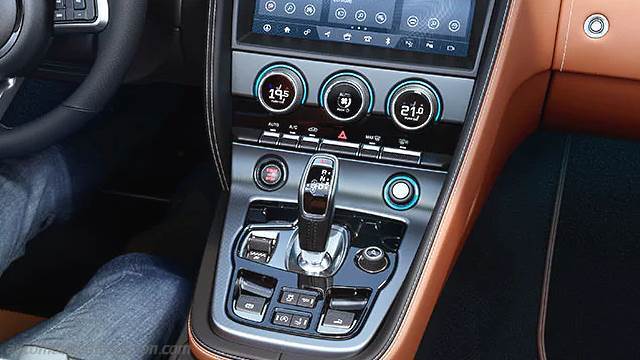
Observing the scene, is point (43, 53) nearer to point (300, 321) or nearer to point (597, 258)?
point (300, 321)

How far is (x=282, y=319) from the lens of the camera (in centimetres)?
108

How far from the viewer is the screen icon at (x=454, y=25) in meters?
1.13

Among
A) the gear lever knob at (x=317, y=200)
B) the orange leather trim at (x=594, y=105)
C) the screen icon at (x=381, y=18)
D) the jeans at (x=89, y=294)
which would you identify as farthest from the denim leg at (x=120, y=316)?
the orange leather trim at (x=594, y=105)

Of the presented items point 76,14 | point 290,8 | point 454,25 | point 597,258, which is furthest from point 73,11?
point 597,258

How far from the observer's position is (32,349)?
101 cm

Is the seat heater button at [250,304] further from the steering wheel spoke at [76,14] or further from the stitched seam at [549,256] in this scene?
the stitched seam at [549,256]

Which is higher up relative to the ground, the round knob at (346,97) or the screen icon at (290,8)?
the screen icon at (290,8)

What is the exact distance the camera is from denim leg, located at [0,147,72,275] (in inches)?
49.4

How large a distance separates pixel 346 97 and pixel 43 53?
0.40 m

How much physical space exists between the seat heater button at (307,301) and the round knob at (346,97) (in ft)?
0.78

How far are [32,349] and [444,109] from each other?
22.4 inches

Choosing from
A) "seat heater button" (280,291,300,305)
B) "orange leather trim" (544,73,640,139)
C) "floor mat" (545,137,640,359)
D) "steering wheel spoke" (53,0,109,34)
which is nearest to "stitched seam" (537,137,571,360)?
"floor mat" (545,137,640,359)

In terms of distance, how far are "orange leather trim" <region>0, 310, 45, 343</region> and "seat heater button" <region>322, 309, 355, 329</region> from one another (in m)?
0.56

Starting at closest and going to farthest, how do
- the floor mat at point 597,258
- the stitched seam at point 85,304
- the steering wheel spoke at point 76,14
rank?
the stitched seam at point 85,304, the steering wheel spoke at point 76,14, the floor mat at point 597,258
